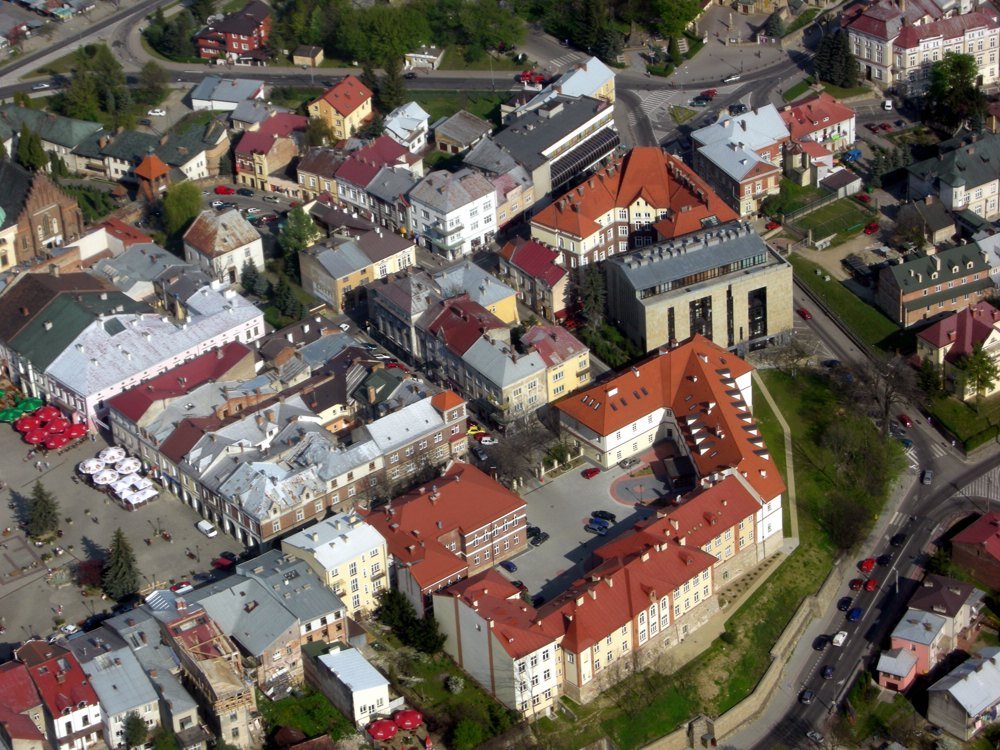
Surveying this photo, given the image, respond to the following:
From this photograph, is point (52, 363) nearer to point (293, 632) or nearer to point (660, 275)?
point (293, 632)

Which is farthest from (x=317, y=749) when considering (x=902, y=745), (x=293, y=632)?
(x=902, y=745)

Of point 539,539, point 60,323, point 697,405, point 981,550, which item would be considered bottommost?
point 981,550

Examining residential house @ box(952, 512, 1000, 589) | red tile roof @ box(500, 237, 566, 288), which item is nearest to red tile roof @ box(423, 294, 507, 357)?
red tile roof @ box(500, 237, 566, 288)

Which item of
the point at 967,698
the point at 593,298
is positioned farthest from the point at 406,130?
the point at 967,698

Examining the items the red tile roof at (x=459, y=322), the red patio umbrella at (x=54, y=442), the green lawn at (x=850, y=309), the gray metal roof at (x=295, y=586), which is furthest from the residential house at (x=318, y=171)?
the gray metal roof at (x=295, y=586)

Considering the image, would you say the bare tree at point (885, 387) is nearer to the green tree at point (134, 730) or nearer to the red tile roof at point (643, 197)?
the red tile roof at point (643, 197)

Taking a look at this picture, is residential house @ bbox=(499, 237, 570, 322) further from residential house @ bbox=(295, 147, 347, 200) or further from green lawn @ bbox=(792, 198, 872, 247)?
green lawn @ bbox=(792, 198, 872, 247)

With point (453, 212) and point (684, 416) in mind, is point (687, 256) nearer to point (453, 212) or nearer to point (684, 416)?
point (684, 416)
